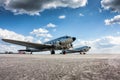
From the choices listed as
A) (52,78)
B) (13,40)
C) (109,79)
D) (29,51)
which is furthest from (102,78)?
(29,51)

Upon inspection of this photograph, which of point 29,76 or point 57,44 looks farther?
point 57,44

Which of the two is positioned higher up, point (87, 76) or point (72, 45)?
point (72, 45)

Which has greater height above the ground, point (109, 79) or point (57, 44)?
point (57, 44)

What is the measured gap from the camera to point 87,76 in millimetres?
6328

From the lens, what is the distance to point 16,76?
632 cm

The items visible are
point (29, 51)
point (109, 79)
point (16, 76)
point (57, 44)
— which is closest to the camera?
point (109, 79)

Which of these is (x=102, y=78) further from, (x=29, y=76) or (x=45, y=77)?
(x=29, y=76)

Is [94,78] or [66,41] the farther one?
[66,41]

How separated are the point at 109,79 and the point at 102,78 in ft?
0.73

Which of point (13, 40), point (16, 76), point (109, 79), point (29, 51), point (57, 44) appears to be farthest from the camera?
point (29, 51)

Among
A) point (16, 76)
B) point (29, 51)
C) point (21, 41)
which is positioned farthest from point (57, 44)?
point (16, 76)

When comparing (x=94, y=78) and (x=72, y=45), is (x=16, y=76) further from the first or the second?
(x=72, y=45)

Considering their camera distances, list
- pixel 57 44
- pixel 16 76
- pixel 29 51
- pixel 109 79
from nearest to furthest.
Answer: pixel 109 79
pixel 16 76
pixel 57 44
pixel 29 51

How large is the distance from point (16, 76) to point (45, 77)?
97 centimetres
